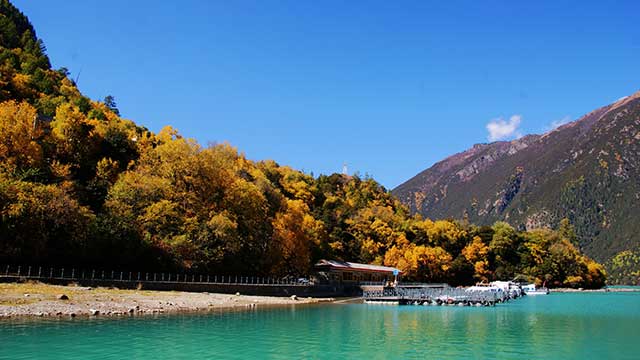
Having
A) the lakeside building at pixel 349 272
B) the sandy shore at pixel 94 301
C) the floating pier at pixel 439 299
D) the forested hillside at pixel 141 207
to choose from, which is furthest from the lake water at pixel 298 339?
the lakeside building at pixel 349 272

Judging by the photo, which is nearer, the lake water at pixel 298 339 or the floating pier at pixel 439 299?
the lake water at pixel 298 339

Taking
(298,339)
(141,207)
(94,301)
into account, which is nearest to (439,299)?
(141,207)

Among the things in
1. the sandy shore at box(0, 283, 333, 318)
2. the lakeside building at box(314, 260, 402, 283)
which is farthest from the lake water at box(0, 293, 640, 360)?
the lakeside building at box(314, 260, 402, 283)

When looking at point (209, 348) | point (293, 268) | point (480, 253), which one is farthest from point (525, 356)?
point (480, 253)

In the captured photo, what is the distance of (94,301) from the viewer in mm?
38750

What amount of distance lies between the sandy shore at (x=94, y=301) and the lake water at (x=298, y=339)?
2.95m

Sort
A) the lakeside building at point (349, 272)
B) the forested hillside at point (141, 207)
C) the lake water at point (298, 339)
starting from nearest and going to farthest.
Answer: the lake water at point (298, 339) < the forested hillside at point (141, 207) < the lakeside building at point (349, 272)

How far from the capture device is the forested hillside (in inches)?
1900

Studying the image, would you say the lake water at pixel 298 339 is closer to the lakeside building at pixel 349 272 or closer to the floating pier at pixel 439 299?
the floating pier at pixel 439 299

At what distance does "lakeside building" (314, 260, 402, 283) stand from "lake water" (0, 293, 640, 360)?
133 ft

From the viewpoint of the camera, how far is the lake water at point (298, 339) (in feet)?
78.9

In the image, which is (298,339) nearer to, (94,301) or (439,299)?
(94,301)

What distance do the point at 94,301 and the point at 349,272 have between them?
52247mm

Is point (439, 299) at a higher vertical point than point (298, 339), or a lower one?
higher
